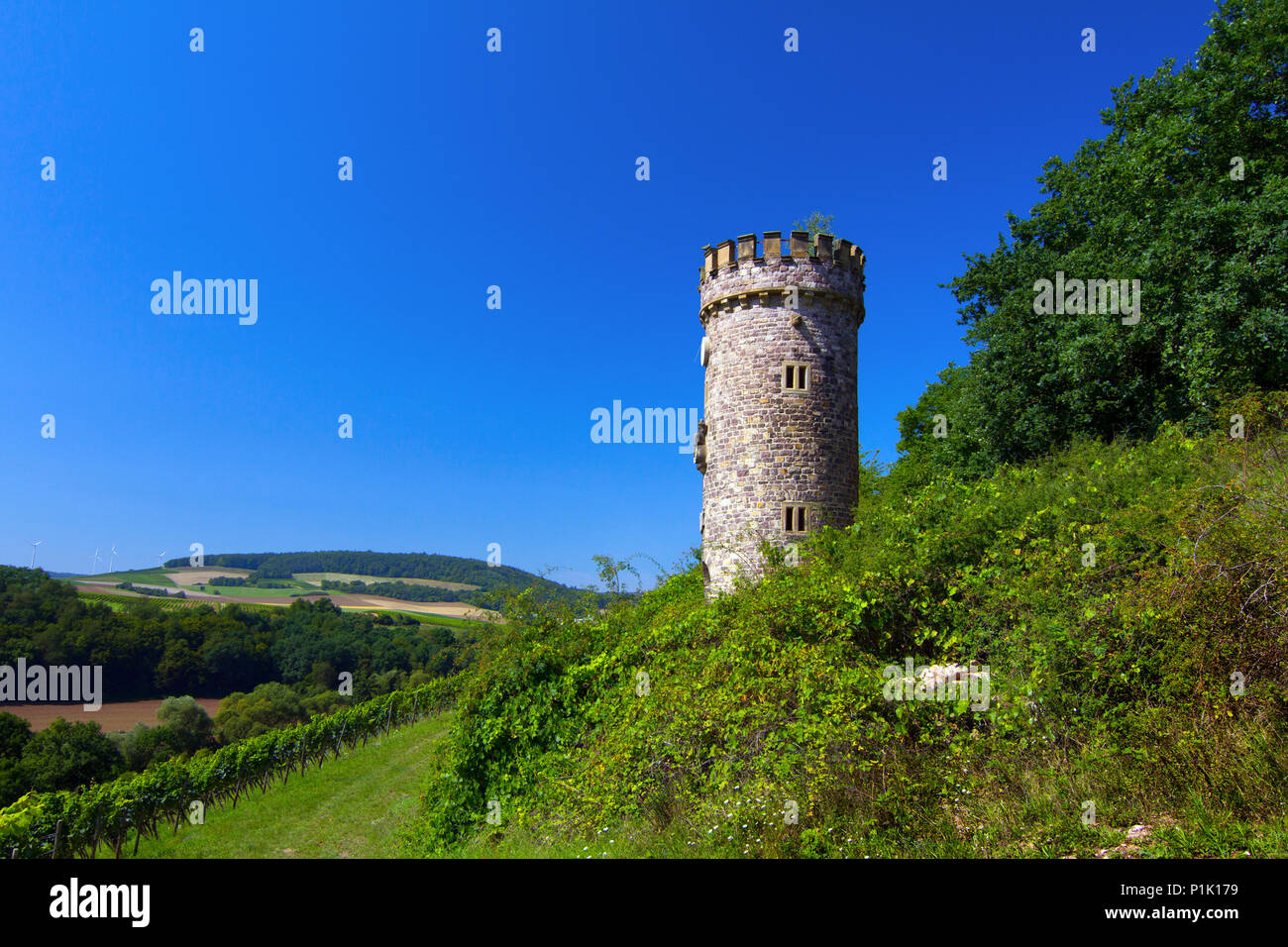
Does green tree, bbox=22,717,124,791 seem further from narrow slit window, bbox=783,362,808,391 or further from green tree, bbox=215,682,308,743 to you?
narrow slit window, bbox=783,362,808,391

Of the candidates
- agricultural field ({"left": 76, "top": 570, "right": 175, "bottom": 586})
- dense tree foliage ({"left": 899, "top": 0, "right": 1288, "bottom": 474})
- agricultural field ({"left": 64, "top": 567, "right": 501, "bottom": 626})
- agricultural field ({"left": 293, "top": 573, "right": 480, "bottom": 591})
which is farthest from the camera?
agricultural field ({"left": 293, "top": 573, "right": 480, "bottom": 591})

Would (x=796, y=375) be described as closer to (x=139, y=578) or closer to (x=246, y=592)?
(x=246, y=592)

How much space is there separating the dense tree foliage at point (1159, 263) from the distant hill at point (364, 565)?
11430 cm

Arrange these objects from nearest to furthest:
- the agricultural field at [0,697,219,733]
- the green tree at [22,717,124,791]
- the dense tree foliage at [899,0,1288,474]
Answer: the dense tree foliage at [899,0,1288,474] < the green tree at [22,717,124,791] < the agricultural field at [0,697,219,733]

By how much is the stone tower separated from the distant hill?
A: 372 feet

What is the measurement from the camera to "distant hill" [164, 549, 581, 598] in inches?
5089

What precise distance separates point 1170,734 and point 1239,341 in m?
10.0

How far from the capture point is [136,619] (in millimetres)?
63656

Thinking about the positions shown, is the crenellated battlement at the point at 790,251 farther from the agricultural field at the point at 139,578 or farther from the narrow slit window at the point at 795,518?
the agricultural field at the point at 139,578

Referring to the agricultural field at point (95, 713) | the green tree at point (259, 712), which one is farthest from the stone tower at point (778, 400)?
the agricultural field at point (95, 713)

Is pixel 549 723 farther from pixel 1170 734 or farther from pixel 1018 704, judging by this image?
pixel 1170 734

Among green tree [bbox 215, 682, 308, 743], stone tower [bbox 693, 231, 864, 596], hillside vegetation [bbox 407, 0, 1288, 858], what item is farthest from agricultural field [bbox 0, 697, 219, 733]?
stone tower [bbox 693, 231, 864, 596]
